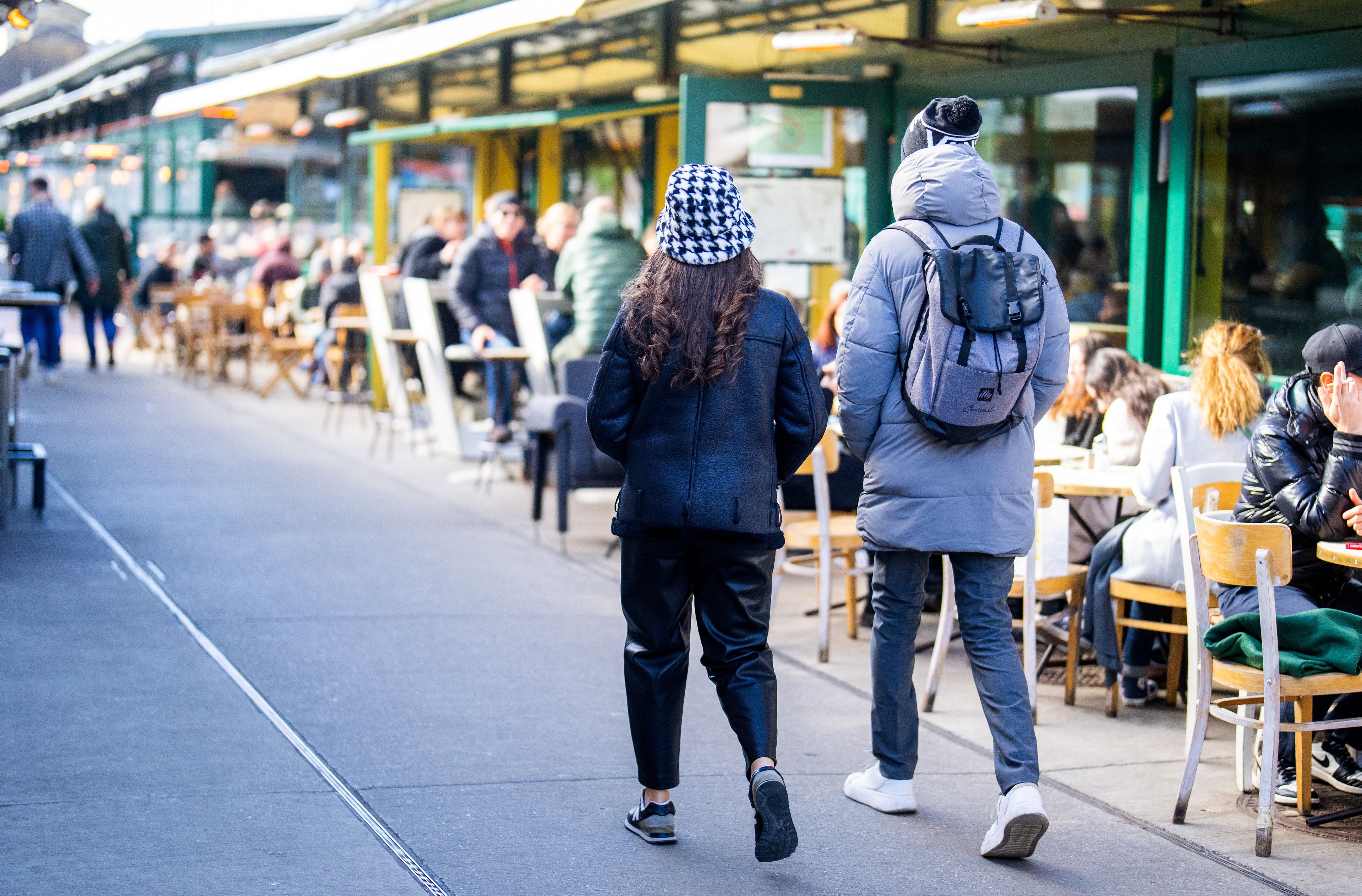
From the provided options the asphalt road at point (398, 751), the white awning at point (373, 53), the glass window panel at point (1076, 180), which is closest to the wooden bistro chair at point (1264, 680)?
the asphalt road at point (398, 751)

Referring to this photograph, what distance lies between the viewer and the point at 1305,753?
15.0 ft

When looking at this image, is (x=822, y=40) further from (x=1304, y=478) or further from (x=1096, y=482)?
(x=1304, y=478)

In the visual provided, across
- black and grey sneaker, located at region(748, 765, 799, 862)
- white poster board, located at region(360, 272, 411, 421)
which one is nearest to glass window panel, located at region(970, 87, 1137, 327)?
black and grey sneaker, located at region(748, 765, 799, 862)

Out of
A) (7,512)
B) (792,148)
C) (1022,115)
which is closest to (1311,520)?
(1022,115)

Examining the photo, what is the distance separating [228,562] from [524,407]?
12.2 feet

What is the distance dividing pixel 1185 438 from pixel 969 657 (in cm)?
174

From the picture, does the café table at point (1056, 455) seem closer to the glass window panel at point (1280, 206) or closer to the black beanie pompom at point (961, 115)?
the glass window panel at point (1280, 206)

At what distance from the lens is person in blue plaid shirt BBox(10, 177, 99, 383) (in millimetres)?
16016

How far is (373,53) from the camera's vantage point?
11242mm

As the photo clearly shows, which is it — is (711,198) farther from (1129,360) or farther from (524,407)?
(524,407)

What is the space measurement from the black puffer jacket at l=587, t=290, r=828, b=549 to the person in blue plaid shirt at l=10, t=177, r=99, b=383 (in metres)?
13.2

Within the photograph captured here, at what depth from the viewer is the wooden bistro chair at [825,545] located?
633 cm

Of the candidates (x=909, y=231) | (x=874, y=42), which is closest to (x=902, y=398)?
(x=909, y=231)

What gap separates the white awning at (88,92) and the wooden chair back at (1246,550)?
76.7ft
